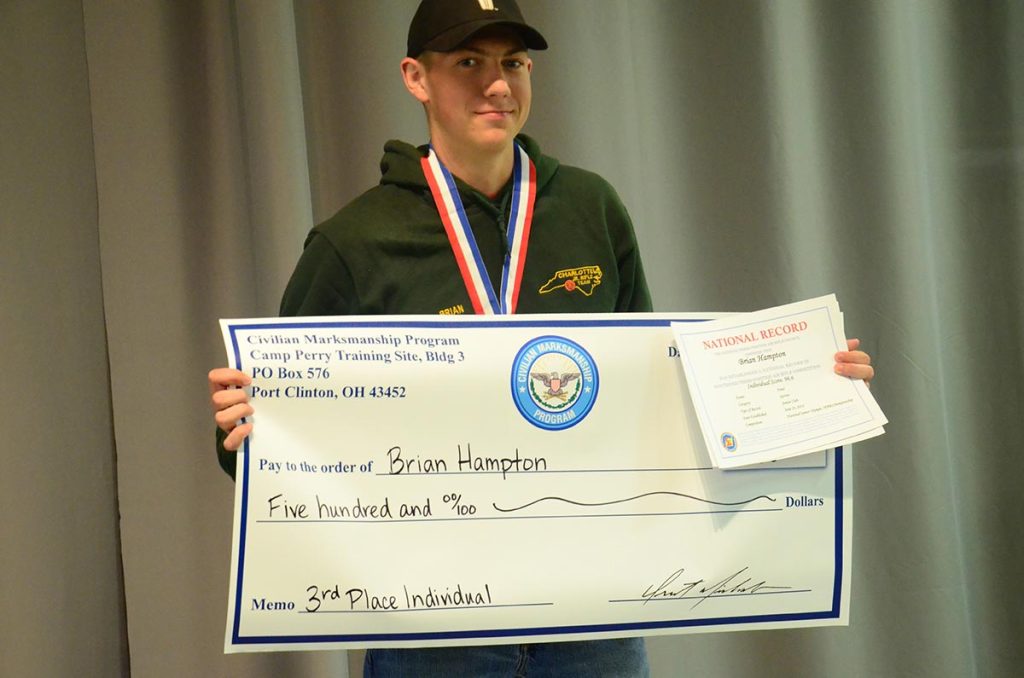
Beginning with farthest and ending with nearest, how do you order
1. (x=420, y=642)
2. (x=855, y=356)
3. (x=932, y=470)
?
(x=932, y=470) < (x=855, y=356) < (x=420, y=642)

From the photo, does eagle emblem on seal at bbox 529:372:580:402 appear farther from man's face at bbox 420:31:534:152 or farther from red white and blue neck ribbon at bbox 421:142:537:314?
man's face at bbox 420:31:534:152

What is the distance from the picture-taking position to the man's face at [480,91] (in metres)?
1.55

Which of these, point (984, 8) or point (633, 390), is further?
point (984, 8)

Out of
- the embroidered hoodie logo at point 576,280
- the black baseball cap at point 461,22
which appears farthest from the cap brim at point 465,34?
the embroidered hoodie logo at point 576,280

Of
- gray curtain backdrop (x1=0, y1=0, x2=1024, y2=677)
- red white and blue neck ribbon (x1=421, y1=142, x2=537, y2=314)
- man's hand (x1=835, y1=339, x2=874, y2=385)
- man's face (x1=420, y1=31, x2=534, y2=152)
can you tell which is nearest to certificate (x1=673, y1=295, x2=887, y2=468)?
man's hand (x1=835, y1=339, x2=874, y2=385)

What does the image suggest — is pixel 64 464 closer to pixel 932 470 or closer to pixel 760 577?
pixel 760 577

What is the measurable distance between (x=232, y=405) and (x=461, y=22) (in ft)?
2.25

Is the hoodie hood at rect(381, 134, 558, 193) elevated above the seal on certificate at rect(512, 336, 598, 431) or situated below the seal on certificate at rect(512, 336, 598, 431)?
above

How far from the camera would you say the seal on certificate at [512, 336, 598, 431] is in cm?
150

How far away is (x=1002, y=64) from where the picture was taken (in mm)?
2602

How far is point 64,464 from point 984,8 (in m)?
Result: 2.64

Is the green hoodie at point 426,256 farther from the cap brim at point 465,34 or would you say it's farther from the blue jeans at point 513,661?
the blue jeans at point 513,661

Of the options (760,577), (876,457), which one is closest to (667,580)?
(760,577)

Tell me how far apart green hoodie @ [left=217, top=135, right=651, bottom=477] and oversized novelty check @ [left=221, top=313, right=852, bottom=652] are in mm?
84
